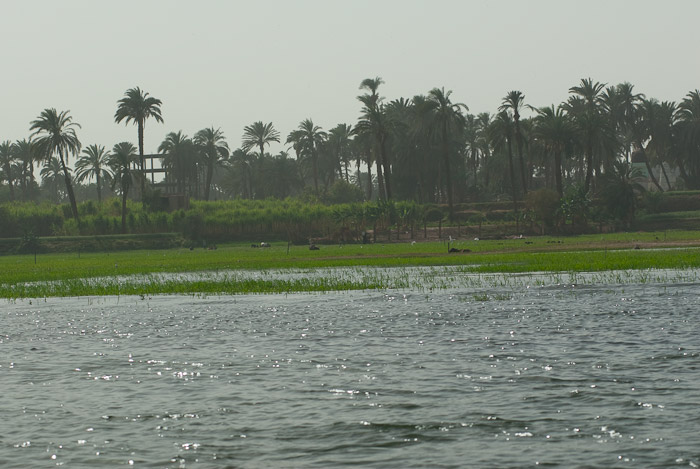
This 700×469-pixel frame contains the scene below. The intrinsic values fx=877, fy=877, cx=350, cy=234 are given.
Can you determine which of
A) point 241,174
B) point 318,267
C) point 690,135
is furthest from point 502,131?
point 241,174

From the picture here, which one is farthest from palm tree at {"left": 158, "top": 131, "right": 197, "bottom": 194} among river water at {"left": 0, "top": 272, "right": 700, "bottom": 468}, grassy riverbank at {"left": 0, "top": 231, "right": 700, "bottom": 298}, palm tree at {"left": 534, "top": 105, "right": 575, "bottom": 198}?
river water at {"left": 0, "top": 272, "right": 700, "bottom": 468}

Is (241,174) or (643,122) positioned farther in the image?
(241,174)

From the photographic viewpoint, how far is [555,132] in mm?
93375

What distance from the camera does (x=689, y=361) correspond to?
15.4 metres

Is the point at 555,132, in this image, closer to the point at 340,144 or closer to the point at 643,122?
the point at 643,122

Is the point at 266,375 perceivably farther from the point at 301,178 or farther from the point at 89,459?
the point at 301,178

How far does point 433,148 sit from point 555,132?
24.7 meters

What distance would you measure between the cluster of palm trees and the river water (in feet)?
235

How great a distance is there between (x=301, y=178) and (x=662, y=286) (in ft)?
444

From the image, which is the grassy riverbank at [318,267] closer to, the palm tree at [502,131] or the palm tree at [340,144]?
the palm tree at [502,131]

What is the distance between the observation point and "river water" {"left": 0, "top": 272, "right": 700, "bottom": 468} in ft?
35.2

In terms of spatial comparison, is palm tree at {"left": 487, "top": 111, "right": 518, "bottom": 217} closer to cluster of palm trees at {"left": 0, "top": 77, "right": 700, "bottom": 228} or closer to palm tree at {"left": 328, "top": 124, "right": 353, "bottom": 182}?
cluster of palm trees at {"left": 0, "top": 77, "right": 700, "bottom": 228}

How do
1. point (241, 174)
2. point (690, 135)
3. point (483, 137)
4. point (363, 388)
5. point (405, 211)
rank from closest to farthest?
point (363, 388), point (405, 211), point (690, 135), point (483, 137), point (241, 174)

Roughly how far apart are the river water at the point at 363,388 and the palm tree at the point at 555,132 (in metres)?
70.6
